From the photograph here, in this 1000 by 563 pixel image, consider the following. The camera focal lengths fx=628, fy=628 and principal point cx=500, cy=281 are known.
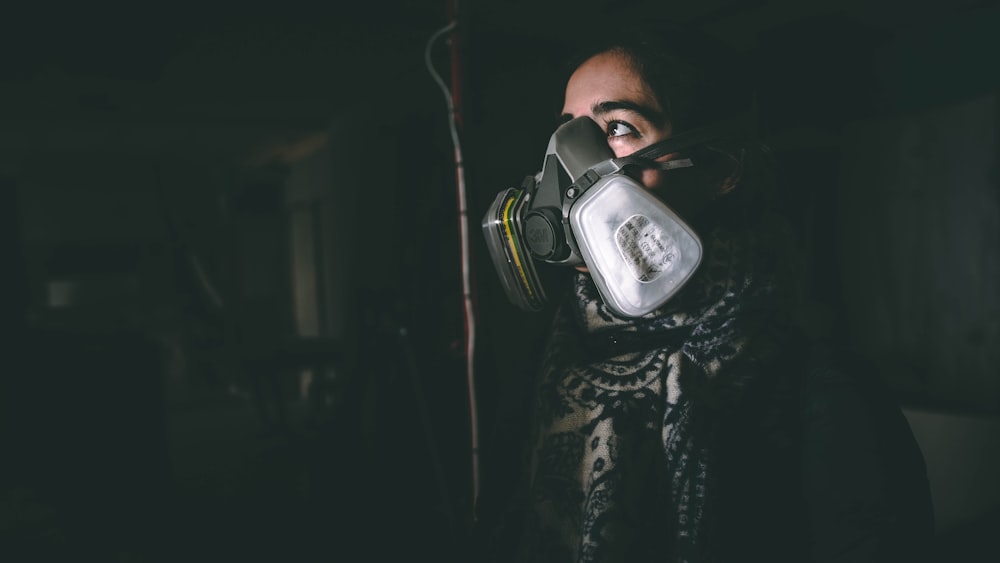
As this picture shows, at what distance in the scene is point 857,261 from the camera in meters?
3.08

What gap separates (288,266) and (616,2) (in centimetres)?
548

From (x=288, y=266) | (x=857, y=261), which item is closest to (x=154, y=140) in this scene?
(x=288, y=266)

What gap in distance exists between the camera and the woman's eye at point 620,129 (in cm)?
78

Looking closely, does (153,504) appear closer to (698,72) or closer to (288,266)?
(698,72)

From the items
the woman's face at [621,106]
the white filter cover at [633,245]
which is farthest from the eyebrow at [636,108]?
the white filter cover at [633,245]

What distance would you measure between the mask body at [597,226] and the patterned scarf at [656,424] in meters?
0.06

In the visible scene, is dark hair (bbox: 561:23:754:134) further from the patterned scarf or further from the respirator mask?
the patterned scarf

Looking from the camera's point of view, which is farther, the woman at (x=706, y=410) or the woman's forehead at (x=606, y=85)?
the woman's forehead at (x=606, y=85)

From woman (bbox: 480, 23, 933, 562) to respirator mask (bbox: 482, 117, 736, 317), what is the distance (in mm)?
33

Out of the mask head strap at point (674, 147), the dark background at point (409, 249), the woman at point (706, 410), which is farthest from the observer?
the dark background at point (409, 249)

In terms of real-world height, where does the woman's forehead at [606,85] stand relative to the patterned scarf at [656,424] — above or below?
above

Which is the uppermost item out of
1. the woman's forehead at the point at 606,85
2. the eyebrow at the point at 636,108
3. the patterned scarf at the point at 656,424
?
the woman's forehead at the point at 606,85

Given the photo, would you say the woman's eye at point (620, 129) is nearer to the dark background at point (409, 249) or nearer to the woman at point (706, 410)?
the woman at point (706, 410)

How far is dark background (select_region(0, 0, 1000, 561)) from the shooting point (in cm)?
201
